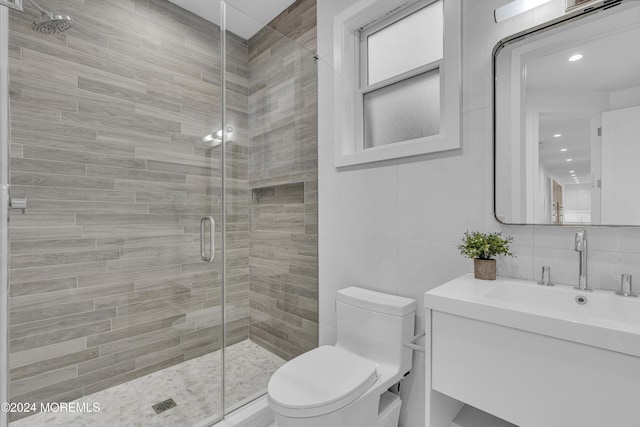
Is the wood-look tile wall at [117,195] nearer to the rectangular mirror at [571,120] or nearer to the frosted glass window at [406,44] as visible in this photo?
the frosted glass window at [406,44]

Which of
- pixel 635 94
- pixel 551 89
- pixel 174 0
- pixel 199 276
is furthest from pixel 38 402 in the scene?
pixel 635 94

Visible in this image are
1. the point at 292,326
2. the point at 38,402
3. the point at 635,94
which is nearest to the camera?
the point at 635,94

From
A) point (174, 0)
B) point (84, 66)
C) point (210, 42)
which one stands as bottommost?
point (84, 66)

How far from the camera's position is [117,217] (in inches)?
61.7

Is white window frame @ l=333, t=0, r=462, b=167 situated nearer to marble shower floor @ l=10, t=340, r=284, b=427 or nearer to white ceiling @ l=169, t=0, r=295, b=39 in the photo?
white ceiling @ l=169, t=0, r=295, b=39

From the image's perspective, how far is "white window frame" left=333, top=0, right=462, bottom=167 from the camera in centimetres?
134

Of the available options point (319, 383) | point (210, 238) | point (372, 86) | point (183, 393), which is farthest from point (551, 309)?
point (183, 393)

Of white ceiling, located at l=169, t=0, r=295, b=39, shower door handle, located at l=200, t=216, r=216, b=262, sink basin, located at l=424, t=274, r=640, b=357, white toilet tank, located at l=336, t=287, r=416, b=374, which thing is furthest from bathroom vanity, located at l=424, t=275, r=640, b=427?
white ceiling, located at l=169, t=0, r=295, b=39

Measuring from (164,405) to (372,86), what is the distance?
2106 mm

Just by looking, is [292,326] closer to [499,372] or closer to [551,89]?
[499,372]

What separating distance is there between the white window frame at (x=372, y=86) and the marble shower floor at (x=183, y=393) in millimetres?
1303

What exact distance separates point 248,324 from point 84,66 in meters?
1.59

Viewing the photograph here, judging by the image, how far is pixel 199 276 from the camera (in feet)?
5.53

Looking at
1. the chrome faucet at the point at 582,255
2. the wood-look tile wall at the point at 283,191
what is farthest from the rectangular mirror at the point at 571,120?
the wood-look tile wall at the point at 283,191
